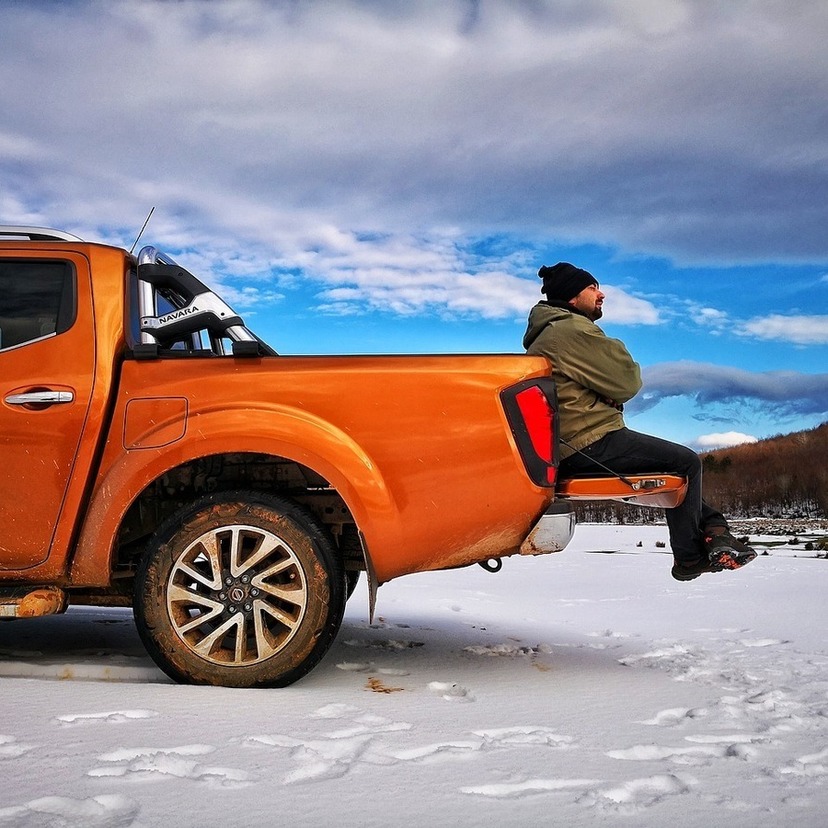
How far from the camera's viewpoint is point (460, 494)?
11.9ft

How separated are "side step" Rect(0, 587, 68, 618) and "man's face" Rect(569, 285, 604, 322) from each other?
10.0 feet

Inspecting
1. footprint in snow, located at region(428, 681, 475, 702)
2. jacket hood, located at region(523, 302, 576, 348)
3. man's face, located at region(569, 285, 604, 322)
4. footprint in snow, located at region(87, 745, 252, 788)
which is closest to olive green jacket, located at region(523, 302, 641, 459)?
jacket hood, located at region(523, 302, 576, 348)

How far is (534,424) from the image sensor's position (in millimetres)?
3666

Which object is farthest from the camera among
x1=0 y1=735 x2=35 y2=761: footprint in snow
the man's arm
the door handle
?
the man's arm

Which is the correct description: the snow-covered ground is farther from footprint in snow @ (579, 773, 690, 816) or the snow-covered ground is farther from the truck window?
the truck window

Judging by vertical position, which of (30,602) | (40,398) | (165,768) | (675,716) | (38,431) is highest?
(40,398)

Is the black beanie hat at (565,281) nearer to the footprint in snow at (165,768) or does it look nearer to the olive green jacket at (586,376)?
the olive green jacket at (586,376)

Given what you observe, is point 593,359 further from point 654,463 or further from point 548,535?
point 548,535

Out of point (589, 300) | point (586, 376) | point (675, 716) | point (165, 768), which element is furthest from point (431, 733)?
point (589, 300)

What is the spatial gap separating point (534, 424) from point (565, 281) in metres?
1.40

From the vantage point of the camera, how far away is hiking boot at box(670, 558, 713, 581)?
A: 4348 millimetres

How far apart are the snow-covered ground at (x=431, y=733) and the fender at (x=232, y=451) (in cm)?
68

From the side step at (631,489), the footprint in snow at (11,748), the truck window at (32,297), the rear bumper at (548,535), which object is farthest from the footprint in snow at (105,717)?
the side step at (631,489)

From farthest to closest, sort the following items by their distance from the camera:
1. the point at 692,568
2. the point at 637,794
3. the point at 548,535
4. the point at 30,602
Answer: the point at 692,568, the point at 548,535, the point at 30,602, the point at 637,794
